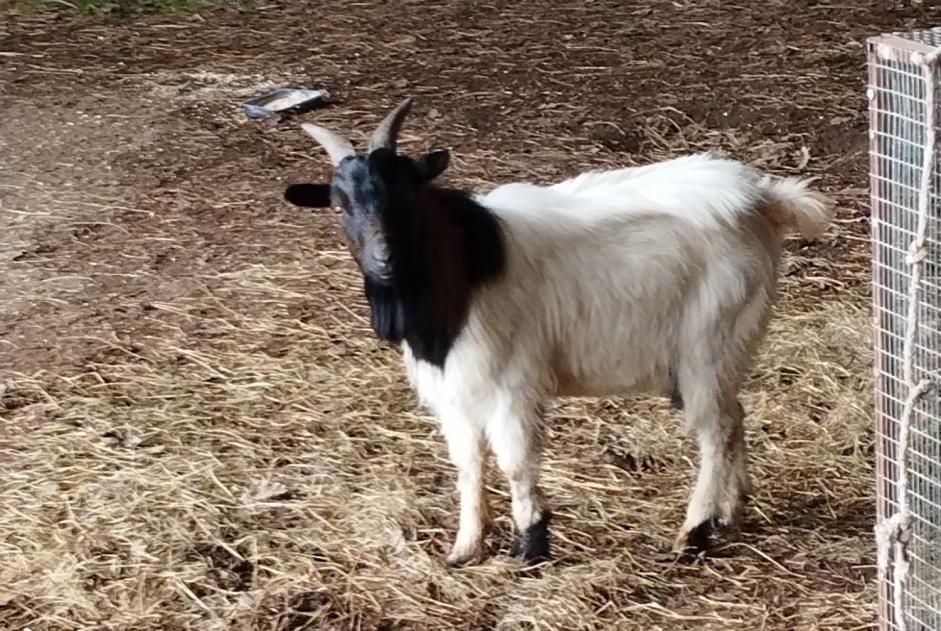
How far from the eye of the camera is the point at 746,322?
405cm

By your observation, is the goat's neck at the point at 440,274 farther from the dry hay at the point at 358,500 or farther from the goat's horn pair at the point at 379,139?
the dry hay at the point at 358,500

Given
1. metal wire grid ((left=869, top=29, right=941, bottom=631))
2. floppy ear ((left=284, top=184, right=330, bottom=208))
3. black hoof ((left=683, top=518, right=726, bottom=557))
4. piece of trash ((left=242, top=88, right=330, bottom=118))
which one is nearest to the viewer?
metal wire grid ((left=869, top=29, right=941, bottom=631))

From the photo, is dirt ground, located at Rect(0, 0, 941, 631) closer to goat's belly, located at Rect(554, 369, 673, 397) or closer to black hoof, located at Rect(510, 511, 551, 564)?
black hoof, located at Rect(510, 511, 551, 564)

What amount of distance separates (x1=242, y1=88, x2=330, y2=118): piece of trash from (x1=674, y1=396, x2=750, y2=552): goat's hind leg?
15.7 feet

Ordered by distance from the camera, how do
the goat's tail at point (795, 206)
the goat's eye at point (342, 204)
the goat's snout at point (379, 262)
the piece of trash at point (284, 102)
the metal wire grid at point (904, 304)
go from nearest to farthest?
1. the metal wire grid at point (904, 304)
2. the goat's snout at point (379, 262)
3. the goat's eye at point (342, 204)
4. the goat's tail at point (795, 206)
5. the piece of trash at point (284, 102)

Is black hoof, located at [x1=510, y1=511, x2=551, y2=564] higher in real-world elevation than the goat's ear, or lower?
lower

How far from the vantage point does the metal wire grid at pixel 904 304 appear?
288 centimetres

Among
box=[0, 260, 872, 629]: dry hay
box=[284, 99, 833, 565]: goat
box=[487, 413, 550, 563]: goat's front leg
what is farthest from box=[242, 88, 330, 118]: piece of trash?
box=[487, 413, 550, 563]: goat's front leg

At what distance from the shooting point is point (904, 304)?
303 cm

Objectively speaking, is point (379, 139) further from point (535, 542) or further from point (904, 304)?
point (904, 304)

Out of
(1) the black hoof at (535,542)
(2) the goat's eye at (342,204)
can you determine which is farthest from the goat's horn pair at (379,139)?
(1) the black hoof at (535,542)

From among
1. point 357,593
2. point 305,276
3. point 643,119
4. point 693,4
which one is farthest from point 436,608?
point 693,4

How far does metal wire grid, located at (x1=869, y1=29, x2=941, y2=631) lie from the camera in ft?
9.46

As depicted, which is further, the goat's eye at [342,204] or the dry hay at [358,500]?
the dry hay at [358,500]
